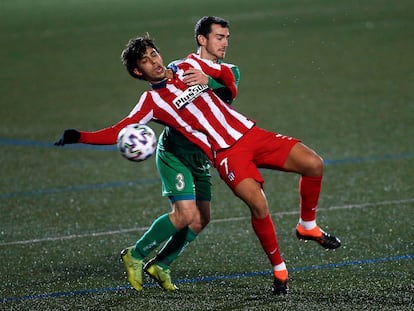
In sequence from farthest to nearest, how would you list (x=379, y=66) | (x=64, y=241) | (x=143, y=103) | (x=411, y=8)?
(x=411, y=8), (x=379, y=66), (x=64, y=241), (x=143, y=103)

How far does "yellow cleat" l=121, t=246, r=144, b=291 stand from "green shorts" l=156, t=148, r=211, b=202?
0.52m

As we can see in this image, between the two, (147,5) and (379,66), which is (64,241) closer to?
(379,66)

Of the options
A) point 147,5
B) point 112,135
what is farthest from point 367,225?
point 147,5

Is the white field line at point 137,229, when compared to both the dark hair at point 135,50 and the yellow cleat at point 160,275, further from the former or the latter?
the dark hair at point 135,50

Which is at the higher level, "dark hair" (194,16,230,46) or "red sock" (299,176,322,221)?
"dark hair" (194,16,230,46)

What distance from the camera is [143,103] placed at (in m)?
7.16

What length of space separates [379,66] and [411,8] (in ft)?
34.3

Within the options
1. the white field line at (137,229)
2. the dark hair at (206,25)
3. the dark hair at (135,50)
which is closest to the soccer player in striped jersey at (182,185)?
the dark hair at (206,25)

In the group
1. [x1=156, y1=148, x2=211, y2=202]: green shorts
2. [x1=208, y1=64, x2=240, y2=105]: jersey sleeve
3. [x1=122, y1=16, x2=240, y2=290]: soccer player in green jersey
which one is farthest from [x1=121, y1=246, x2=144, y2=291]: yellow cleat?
[x1=208, y1=64, x2=240, y2=105]: jersey sleeve

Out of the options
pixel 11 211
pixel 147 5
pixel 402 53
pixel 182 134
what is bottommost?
pixel 147 5

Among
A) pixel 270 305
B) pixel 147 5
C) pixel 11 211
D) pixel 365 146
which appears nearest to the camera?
pixel 270 305

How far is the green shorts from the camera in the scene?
7.33 meters

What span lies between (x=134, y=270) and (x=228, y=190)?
3.49 m

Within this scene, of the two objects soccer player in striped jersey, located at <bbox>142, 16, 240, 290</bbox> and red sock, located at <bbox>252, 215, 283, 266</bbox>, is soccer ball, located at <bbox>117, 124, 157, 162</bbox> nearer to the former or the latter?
soccer player in striped jersey, located at <bbox>142, 16, 240, 290</bbox>
